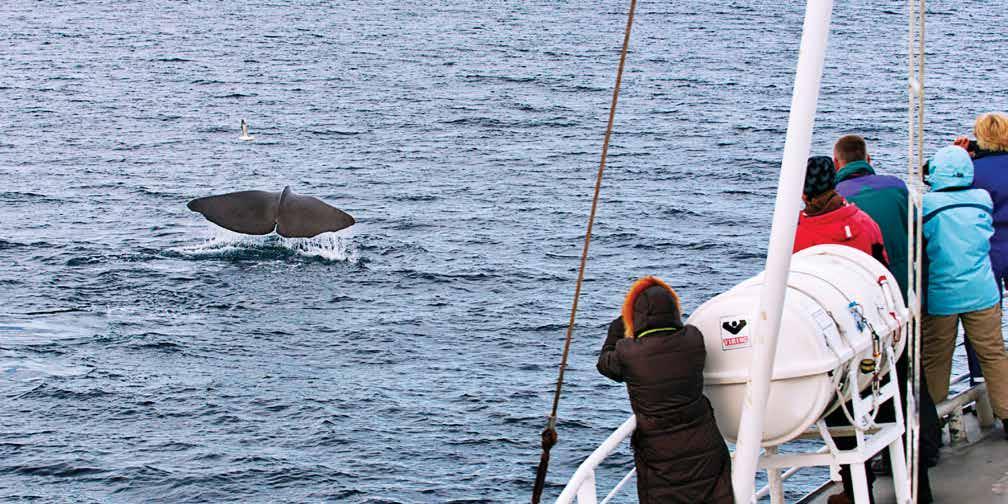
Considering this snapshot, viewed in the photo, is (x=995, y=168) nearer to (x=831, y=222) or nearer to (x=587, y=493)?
(x=831, y=222)

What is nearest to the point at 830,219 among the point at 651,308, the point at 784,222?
the point at 651,308

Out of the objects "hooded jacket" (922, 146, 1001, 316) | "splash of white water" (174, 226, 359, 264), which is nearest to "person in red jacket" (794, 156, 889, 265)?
"hooded jacket" (922, 146, 1001, 316)

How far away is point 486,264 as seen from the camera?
3494cm

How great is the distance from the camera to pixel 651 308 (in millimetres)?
5922

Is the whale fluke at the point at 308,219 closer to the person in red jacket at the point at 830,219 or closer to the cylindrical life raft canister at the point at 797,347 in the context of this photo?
the person in red jacket at the point at 830,219

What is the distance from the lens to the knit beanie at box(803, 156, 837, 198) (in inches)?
274

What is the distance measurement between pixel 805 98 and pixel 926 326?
135 inches

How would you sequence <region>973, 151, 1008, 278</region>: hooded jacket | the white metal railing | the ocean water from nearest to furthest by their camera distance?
the white metal railing, <region>973, 151, 1008, 278</region>: hooded jacket, the ocean water

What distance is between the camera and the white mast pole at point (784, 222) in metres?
5.25

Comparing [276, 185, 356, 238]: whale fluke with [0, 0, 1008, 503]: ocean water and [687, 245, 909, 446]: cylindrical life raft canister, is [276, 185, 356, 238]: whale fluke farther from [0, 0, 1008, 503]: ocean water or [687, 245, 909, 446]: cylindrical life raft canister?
[687, 245, 909, 446]: cylindrical life raft canister

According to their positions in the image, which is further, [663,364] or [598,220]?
[598,220]

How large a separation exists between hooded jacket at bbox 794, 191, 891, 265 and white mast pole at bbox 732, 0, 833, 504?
1511mm

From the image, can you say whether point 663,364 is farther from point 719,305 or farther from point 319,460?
point 319,460

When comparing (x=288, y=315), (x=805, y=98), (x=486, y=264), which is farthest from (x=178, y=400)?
(x=805, y=98)
